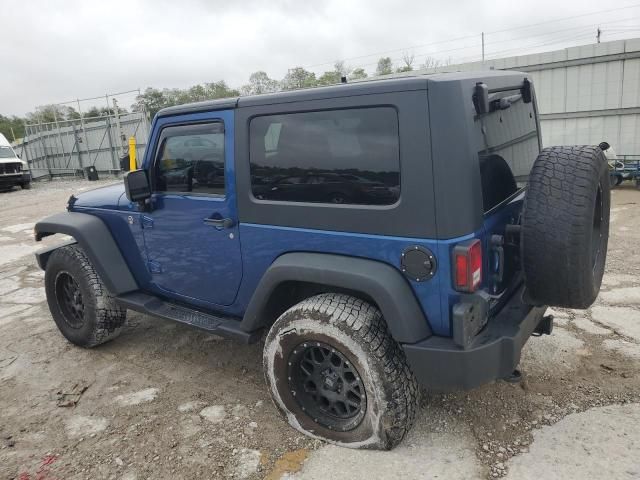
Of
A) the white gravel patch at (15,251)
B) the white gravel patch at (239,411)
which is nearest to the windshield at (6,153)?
the white gravel patch at (15,251)

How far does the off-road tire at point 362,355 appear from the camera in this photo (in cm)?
236

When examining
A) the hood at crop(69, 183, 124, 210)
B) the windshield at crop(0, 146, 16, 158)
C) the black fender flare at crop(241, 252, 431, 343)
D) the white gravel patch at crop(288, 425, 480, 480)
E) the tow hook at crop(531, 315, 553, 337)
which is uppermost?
the windshield at crop(0, 146, 16, 158)

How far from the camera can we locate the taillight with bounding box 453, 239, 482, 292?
84.0 inches

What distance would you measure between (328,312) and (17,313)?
4.08 m

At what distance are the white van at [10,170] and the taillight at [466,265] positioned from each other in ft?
63.0

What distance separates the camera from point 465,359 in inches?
86.0

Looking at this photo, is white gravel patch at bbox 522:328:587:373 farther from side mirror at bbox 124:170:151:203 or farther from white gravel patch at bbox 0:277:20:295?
white gravel patch at bbox 0:277:20:295

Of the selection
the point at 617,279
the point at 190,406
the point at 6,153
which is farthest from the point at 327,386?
the point at 6,153

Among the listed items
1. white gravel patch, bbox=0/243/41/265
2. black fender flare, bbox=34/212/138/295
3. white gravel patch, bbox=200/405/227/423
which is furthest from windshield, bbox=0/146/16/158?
white gravel patch, bbox=200/405/227/423

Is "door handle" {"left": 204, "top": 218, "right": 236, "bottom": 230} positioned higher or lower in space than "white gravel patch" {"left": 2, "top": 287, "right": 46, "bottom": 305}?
higher

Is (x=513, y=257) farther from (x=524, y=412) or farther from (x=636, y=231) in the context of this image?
(x=636, y=231)

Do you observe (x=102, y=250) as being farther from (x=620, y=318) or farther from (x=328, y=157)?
(x=620, y=318)

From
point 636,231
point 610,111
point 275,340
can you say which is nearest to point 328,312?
point 275,340

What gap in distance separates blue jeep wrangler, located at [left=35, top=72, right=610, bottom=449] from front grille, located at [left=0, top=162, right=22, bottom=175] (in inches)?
678
